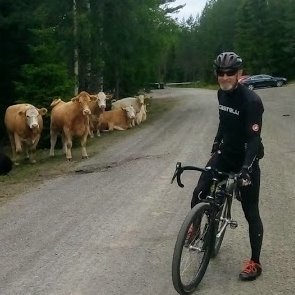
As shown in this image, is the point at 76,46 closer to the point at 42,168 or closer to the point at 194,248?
the point at 42,168

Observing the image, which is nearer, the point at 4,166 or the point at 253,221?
the point at 253,221


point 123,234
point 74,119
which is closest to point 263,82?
point 74,119

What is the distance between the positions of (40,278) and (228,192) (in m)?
2.20

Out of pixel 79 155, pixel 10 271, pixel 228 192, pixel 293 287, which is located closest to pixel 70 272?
pixel 10 271

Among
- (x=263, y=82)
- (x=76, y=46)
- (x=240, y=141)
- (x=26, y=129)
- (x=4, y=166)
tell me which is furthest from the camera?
(x=263, y=82)

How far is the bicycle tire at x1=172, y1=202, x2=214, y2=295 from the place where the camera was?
184 inches

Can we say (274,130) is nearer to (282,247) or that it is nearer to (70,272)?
(282,247)

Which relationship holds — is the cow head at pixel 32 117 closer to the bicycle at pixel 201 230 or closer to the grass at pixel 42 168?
the grass at pixel 42 168

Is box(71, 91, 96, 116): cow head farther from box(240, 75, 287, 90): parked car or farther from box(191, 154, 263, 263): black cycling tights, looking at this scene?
box(240, 75, 287, 90): parked car

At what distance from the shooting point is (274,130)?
17.9 metres

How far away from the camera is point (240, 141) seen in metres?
5.11

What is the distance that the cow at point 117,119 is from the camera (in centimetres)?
2206

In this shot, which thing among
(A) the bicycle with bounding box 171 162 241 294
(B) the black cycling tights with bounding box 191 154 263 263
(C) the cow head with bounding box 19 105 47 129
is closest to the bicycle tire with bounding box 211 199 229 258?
(A) the bicycle with bounding box 171 162 241 294

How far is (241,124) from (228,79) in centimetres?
46
